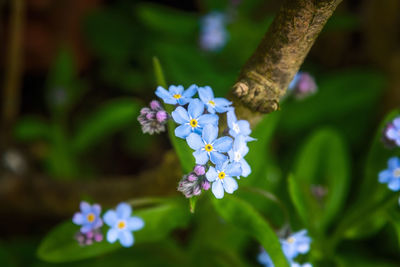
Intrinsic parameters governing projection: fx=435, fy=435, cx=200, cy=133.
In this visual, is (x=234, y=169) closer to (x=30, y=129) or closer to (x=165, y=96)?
(x=165, y=96)

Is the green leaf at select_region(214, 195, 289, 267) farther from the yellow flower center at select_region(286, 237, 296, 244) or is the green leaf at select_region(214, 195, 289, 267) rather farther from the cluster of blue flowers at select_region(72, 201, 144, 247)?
the cluster of blue flowers at select_region(72, 201, 144, 247)

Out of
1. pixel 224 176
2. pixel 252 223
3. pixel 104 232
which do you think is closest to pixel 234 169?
pixel 224 176

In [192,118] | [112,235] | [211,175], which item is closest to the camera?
[211,175]

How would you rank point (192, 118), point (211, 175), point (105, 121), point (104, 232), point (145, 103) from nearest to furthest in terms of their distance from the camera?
point (211, 175) → point (192, 118) → point (104, 232) → point (105, 121) → point (145, 103)

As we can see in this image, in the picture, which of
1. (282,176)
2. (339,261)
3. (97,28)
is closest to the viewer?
(339,261)

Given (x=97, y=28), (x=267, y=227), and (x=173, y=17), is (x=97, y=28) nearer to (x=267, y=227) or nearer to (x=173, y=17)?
(x=173, y=17)

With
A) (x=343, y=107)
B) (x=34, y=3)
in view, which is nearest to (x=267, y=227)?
(x=343, y=107)

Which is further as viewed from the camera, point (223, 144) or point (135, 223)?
point (135, 223)
